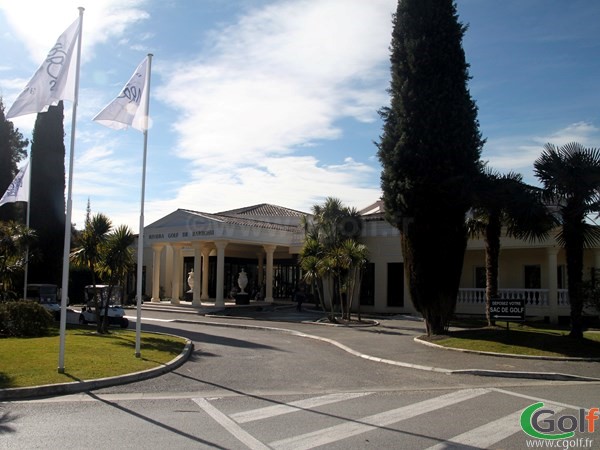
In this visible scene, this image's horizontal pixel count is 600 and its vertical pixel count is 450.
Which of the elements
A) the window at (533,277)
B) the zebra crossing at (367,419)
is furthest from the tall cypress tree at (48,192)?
the zebra crossing at (367,419)

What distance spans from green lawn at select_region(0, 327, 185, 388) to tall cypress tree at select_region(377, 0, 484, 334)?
8.44 metres

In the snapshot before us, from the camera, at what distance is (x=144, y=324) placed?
86.9 ft

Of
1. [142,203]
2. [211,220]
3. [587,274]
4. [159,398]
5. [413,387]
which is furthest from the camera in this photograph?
A: [211,220]

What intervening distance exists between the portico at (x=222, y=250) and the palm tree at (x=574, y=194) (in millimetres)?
21254

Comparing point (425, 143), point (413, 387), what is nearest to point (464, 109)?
point (425, 143)

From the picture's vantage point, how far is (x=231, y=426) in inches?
309

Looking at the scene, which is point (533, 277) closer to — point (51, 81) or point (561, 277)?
point (561, 277)

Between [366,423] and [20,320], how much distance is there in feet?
51.6

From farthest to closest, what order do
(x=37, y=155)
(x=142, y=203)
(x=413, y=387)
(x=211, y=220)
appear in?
(x=37, y=155)
(x=211, y=220)
(x=142, y=203)
(x=413, y=387)

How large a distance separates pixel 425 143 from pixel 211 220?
19.0 meters

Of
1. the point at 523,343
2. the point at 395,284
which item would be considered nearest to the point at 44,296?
the point at 395,284

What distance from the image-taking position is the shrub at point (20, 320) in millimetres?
19562

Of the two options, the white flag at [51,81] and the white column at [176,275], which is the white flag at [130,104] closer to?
the white flag at [51,81]

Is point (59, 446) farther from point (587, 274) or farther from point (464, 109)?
point (587, 274)
